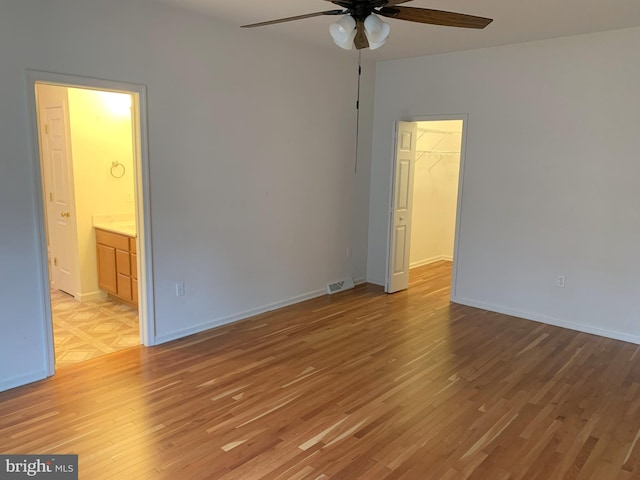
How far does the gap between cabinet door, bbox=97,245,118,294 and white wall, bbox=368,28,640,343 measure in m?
3.77

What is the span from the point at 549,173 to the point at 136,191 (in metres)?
3.85

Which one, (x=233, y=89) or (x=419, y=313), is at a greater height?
(x=233, y=89)

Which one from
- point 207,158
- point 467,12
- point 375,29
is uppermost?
point 467,12

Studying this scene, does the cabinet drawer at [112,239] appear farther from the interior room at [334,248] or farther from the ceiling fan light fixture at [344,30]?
the ceiling fan light fixture at [344,30]

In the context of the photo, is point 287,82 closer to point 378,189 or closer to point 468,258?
point 378,189

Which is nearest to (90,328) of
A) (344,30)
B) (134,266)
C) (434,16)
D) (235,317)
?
(134,266)

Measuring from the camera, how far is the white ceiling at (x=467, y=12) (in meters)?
3.42

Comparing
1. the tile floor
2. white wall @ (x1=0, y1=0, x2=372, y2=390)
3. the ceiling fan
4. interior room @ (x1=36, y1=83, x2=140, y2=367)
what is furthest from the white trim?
the ceiling fan

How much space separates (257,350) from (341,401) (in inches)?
41.6

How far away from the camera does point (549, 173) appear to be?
4570mm

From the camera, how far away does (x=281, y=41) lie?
458cm

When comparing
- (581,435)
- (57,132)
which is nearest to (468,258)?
(581,435)

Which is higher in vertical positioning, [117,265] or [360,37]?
[360,37]

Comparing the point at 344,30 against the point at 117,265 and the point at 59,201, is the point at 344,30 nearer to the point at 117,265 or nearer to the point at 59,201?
the point at 117,265
